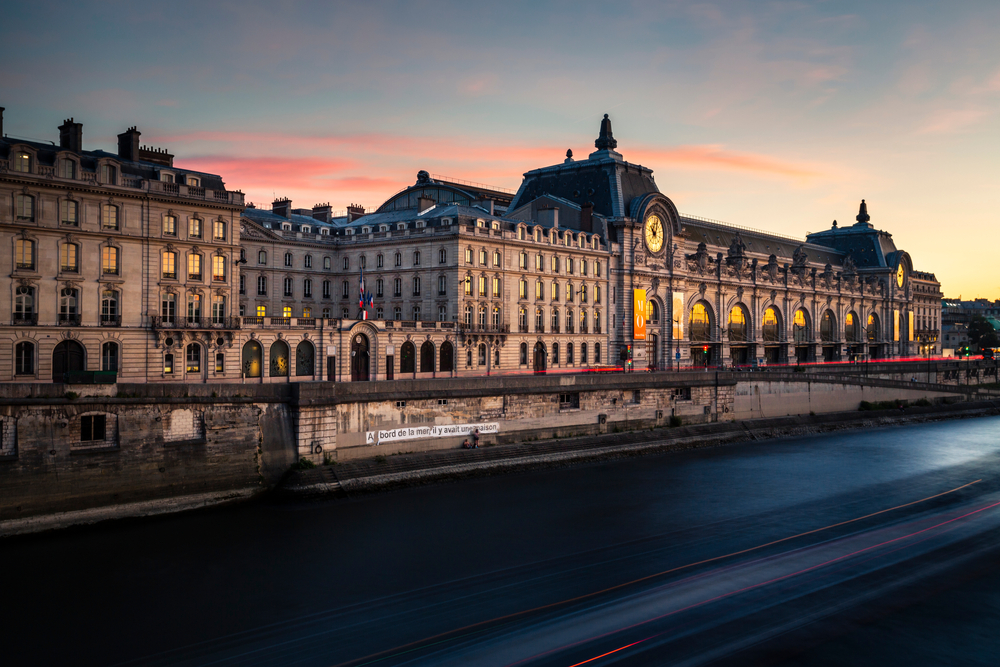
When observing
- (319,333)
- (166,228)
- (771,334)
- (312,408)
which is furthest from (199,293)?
(771,334)

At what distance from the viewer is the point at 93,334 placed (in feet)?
168

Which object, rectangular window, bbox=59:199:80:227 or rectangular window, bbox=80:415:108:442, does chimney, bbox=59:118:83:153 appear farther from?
rectangular window, bbox=80:415:108:442

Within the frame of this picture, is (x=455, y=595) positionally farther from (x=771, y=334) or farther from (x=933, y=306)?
(x=933, y=306)

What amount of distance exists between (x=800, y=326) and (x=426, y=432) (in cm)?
8719

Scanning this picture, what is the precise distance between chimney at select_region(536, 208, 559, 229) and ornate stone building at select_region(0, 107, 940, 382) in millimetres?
→ 247

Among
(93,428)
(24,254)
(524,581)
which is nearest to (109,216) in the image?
(24,254)

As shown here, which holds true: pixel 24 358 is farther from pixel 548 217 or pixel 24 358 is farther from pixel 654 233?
pixel 654 233

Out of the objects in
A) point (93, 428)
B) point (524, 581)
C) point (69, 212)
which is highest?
point (69, 212)

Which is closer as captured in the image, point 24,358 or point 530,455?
point 24,358

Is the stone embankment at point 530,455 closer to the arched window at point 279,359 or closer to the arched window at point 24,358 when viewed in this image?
the arched window at point 279,359

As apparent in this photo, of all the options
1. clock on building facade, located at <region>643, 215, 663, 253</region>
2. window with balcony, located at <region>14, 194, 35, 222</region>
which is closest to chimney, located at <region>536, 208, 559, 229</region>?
clock on building facade, located at <region>643, 215, 663, 253</region>

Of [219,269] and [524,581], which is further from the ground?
[219,269]

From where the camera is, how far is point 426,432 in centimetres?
5144

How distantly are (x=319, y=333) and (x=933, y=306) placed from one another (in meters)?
142
